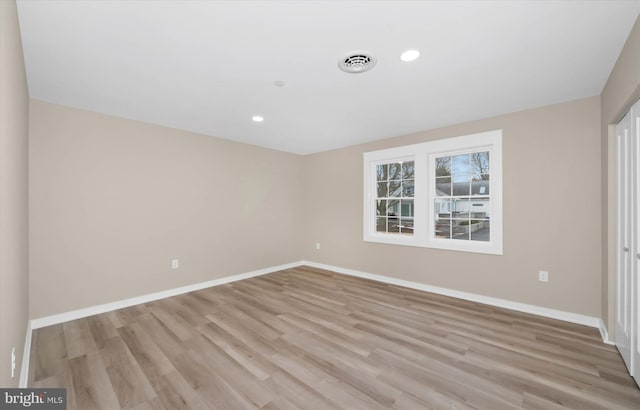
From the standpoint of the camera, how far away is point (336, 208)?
5.41 m

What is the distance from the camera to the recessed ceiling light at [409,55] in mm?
2070

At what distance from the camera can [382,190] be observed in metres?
4.87

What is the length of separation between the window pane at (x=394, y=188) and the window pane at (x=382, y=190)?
8 centimetres

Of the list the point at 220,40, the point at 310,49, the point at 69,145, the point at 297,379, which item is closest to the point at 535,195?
the point at 310,49

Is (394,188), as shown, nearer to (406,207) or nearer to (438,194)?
(406,207)

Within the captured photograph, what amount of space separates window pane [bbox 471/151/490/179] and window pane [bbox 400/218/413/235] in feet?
3.93

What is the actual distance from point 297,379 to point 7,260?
6.35 feet

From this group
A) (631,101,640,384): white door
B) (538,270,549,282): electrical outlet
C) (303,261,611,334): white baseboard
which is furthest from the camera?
(538,270,549,282): electrical outlet

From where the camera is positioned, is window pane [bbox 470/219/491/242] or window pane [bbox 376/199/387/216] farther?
window pane [bbox 376/199/387/216]

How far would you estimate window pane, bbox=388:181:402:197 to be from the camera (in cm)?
463

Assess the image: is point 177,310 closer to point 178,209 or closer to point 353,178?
point 178,209

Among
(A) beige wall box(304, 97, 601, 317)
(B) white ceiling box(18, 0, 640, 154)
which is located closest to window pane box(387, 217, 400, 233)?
(A) beige wall box(304, 97, 601, 317)

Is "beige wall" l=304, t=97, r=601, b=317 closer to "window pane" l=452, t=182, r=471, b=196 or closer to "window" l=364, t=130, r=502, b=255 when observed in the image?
"window" l=364, t=130, r=502, b=255

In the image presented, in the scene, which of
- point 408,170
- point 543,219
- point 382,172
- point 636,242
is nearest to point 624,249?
point 636,242
